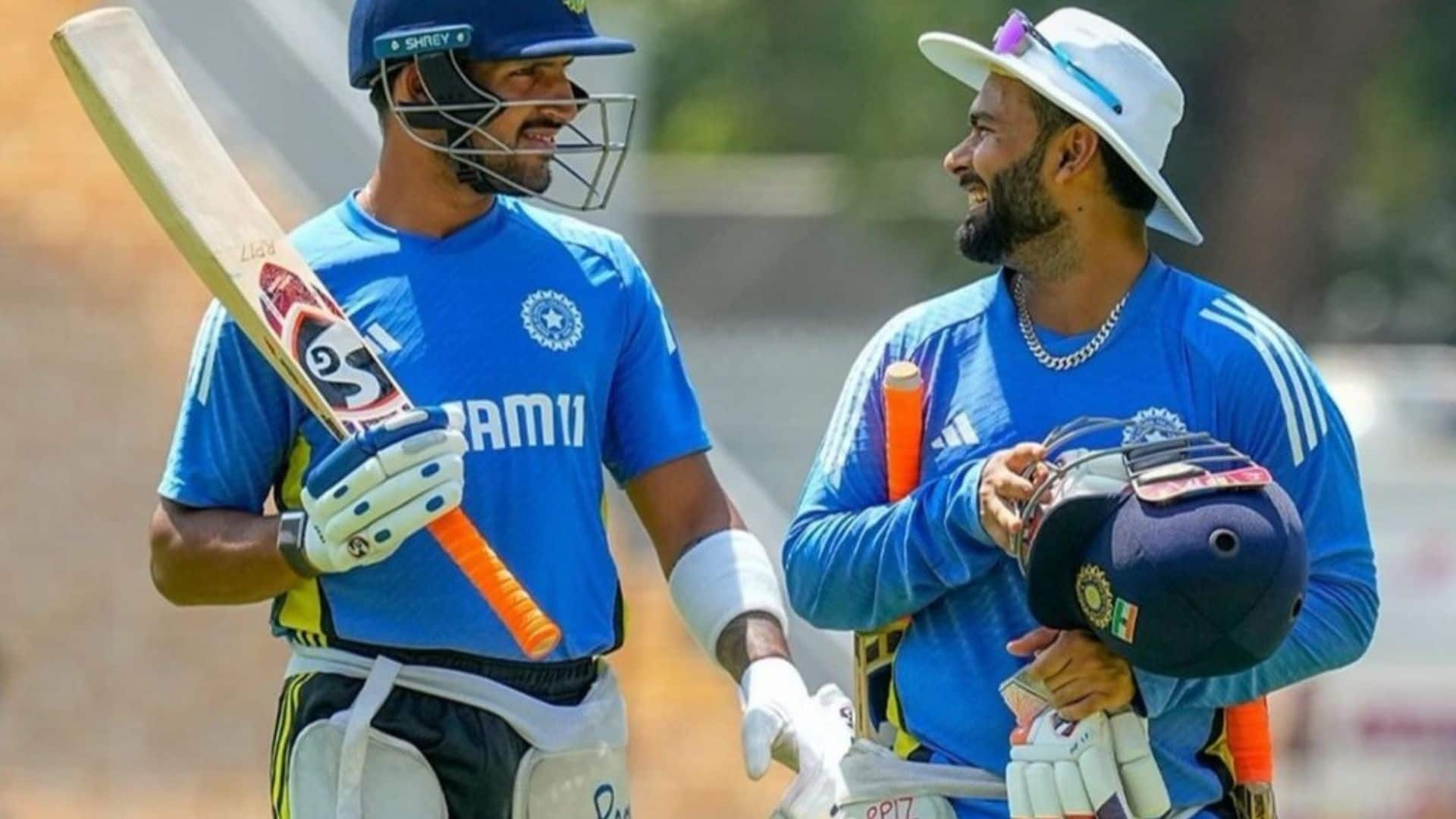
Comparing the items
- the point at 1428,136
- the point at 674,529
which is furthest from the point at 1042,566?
the point at 1428,136

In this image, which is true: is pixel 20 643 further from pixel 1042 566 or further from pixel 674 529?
pixel 1042 566

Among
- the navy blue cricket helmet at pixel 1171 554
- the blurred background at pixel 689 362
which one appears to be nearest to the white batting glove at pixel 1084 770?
the navy blue cricket helmet at pixel 1171 554

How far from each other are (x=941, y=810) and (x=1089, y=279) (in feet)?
2.38

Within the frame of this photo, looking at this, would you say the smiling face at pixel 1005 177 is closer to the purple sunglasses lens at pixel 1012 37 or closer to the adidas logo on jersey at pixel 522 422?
the purple sunglasses lens at pixel 1012 37

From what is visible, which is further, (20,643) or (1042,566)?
(20,643)

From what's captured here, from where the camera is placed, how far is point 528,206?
474cm

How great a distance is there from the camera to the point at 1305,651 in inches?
166

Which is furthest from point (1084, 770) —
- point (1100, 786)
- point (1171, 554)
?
point (1171, 554)

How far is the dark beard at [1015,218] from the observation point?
14.3ft

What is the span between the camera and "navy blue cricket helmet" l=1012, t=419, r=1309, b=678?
13.1 feet

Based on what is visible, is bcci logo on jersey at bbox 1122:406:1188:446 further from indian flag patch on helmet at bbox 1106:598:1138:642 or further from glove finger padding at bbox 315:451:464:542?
glove finger padding at bbox 315:451:464:542

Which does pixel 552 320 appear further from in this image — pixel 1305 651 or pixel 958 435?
pixel 1305 651

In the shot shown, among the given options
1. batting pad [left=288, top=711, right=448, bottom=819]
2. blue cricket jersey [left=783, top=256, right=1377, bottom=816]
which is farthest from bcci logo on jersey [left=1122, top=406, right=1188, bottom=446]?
batting pad [left=288, top=711, right=448, bottom=819]

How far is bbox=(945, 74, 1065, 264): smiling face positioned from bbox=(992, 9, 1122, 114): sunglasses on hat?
5 centimetres
